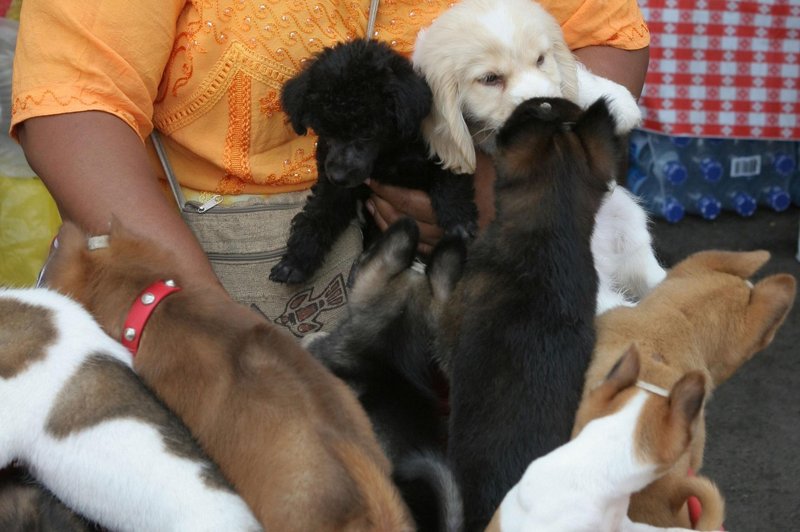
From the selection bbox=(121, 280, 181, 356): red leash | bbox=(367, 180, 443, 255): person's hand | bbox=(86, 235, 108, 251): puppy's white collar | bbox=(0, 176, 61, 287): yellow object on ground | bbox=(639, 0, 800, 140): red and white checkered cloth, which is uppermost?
bbox=(86, 235, 108, 251): puppy's white collar

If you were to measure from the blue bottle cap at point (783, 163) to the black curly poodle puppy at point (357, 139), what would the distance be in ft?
10.1

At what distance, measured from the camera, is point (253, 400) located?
1.15 metres

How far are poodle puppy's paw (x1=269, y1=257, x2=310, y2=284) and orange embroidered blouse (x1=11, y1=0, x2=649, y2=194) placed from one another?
160mm

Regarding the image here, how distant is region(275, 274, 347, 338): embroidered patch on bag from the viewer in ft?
6.56

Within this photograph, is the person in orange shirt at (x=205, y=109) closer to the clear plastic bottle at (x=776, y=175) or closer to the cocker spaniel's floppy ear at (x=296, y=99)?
the cocker spaniel's floppy ear at (x=296, y=99)

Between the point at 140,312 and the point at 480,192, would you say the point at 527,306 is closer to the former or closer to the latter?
the point at 140,312

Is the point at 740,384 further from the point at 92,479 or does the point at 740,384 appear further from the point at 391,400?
the point at 92,479

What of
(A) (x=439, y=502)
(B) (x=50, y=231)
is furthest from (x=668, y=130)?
(A) (x=439, y=502)

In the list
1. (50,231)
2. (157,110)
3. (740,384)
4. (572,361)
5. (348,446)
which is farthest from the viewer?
(740,384)

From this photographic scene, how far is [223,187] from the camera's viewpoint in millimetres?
1933

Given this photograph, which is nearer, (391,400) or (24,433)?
(24,433)

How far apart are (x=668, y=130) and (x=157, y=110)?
9.93ft

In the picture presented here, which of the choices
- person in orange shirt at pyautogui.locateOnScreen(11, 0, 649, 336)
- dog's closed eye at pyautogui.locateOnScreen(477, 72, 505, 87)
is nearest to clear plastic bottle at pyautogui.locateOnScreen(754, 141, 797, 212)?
person in orange shirt at pyautogui.locateOnScreen(11, 0, 649, 336)

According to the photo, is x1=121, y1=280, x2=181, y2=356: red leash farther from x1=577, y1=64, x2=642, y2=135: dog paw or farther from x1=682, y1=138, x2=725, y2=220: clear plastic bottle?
x1=682, y1=138, x2=725, y2=220: clear plastic bottle
